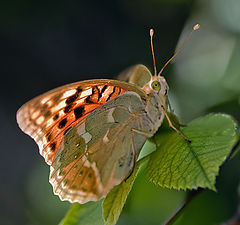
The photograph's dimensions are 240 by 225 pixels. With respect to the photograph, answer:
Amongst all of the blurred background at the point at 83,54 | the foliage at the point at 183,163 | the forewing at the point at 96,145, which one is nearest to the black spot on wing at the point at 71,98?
the forewing at the point at 96,145

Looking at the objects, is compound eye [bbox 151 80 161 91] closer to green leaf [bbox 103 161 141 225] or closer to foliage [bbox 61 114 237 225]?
foliage [bbox 61 114 237 225]

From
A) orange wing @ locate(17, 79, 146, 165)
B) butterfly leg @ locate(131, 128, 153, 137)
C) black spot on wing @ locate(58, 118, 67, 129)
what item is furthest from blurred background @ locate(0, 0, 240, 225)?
black spot on wing @ locate(58, 118, 67, 129)

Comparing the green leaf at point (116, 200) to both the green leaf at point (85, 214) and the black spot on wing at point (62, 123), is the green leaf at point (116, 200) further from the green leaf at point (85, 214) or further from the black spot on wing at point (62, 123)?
the black spot on wing at point (62, 123)

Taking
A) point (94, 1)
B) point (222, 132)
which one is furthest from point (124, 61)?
point (222, 132)

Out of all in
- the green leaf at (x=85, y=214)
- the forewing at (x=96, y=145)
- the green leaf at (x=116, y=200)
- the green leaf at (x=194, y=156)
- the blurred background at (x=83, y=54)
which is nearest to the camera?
the green leaf at (x=194, y=156)

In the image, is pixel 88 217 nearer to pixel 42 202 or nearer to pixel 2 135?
pixel 42 202

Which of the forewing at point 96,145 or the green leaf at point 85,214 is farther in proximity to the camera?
the forewing at point 96,145

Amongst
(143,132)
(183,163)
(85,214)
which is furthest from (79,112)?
(183,163)

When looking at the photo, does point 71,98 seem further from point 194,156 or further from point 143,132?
point 194,156
